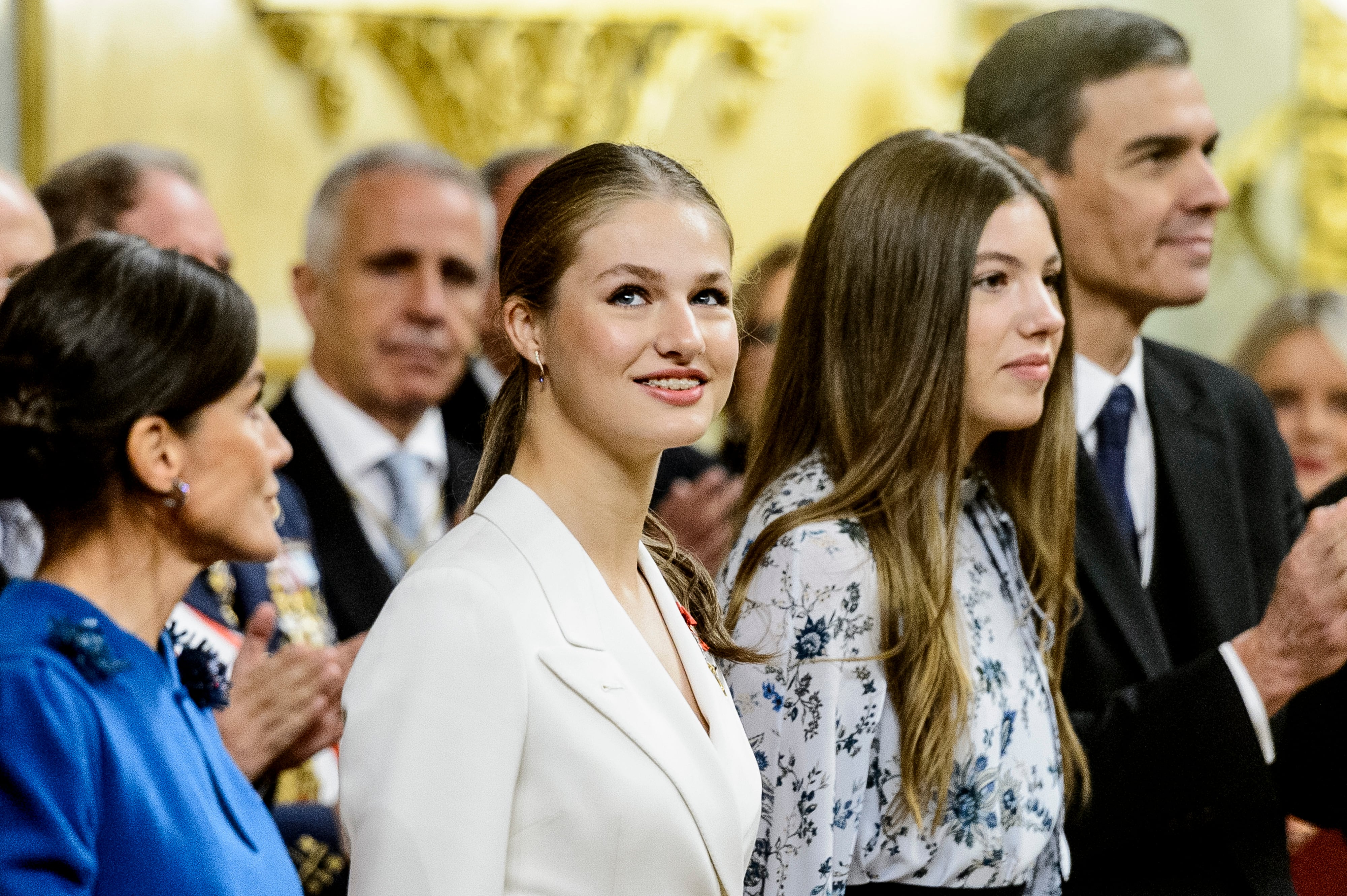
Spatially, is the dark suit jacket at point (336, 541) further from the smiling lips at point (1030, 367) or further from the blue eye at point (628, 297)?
the blue eye at point (628, 297)

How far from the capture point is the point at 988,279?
2.34m

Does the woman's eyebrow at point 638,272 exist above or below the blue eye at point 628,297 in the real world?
above

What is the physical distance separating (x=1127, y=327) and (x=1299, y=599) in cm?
67

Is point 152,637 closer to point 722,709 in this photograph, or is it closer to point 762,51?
point 722,709

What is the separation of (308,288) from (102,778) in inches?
84.4

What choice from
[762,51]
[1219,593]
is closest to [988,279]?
[1219,593]

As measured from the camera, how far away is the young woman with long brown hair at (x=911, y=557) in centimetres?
218

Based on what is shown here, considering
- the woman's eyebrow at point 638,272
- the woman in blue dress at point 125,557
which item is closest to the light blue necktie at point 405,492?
the woman in blue dress at point 125,557

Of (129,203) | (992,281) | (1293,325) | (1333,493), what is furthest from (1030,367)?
(1293,325)

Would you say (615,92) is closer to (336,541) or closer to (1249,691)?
(336,541)

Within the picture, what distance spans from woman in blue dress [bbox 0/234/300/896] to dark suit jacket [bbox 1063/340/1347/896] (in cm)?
122

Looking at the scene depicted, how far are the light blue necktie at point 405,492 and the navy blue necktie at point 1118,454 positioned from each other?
1385 millimetres

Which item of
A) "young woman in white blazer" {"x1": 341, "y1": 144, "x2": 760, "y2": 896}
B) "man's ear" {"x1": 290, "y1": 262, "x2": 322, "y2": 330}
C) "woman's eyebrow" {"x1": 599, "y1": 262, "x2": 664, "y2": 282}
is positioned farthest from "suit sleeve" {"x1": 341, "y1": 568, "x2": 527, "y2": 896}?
"man's ear" {"x1": 290, "y1": 262, "x2": 322, "y2": 330}

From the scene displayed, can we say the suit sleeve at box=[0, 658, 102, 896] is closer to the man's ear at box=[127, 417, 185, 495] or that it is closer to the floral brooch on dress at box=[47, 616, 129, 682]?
the floral brooch on dress at box=[47, 616, 129, 682]
